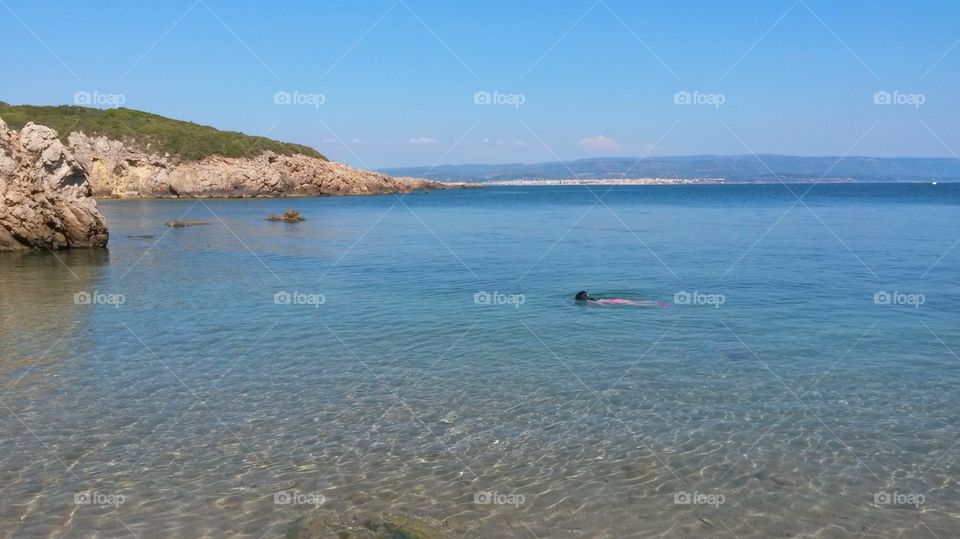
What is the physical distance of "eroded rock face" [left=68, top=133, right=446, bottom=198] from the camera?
4601 inches

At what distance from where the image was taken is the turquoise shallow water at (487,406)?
345 inches

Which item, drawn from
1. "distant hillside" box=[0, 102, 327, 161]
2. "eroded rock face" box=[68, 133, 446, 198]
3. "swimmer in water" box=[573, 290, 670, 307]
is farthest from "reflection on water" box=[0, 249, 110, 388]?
"distant hillside" box=[0, 102, 327, 161]

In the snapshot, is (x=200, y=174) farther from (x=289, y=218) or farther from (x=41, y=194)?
(x=41, y=194)

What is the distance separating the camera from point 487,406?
41.0 feet

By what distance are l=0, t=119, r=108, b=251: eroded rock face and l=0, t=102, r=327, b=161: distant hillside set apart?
290ft

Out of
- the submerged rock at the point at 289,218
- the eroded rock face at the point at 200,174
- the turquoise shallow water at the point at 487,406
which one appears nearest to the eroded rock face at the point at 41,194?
the turquoise shallow water at the point at 487,406

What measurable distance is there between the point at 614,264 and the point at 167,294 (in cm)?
1956

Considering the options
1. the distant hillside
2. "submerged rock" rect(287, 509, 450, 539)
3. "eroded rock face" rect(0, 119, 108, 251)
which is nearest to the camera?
"submerged rock" rect(287, 509, 450, 539)

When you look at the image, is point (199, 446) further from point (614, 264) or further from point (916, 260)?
point (916, 260)

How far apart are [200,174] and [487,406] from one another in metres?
125

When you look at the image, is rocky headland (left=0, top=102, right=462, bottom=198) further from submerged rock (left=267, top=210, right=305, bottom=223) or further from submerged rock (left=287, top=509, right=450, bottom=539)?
submerged rock (left=287, top=509, right=450, bottom=539)

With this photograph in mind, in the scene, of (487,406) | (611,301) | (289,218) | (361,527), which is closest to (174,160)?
(289,218)

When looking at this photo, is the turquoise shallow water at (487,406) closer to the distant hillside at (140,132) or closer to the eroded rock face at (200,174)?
the eroded rock face at (200,174)

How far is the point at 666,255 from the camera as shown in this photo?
1492 inches
